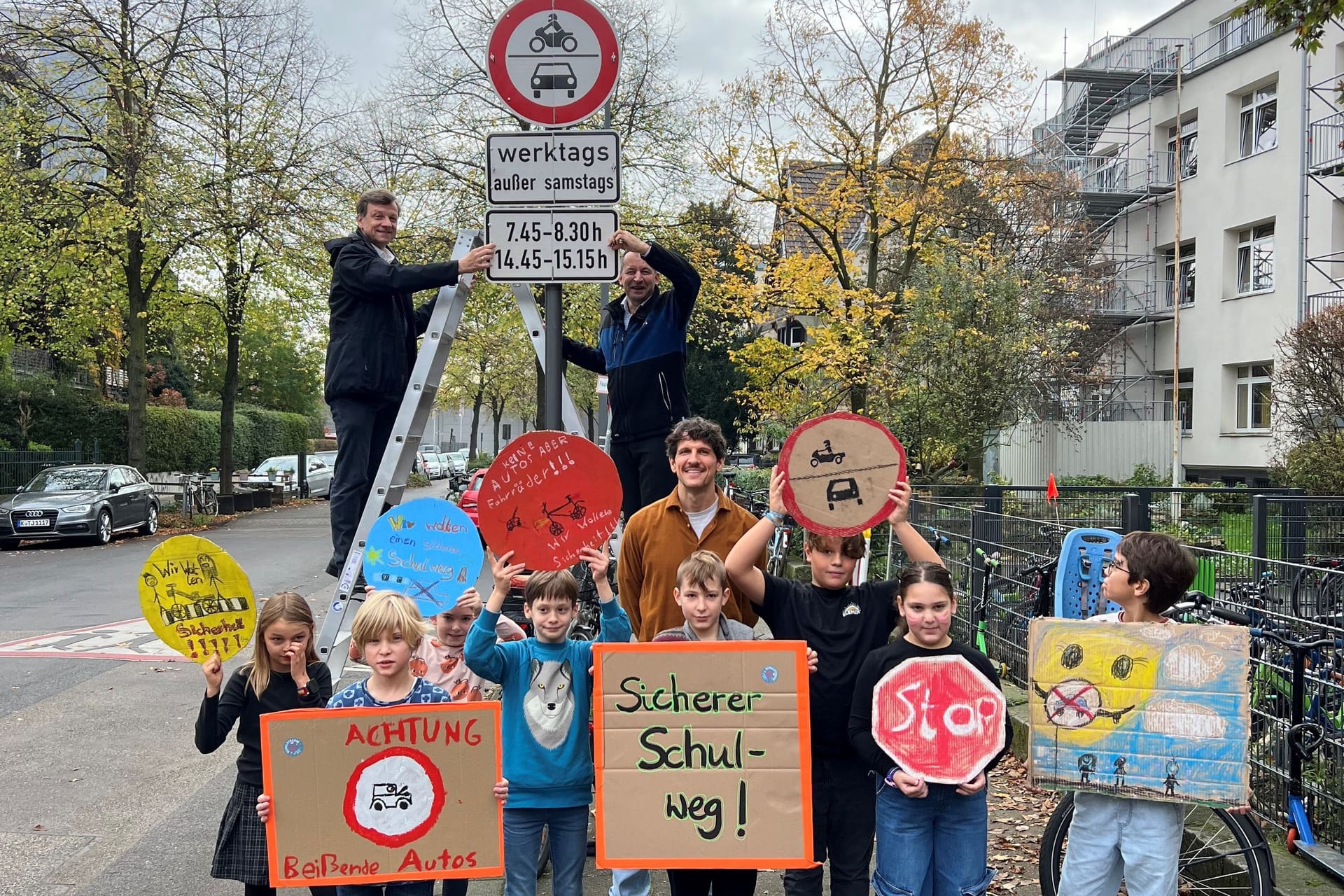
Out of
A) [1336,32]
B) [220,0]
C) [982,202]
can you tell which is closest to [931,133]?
[982,202]

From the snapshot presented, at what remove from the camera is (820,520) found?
3.51 metres

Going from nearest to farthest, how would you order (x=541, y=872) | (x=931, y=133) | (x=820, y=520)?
1. (x=820, y=520)
2. (x=541, y=872)
3. (x=931, y=133)

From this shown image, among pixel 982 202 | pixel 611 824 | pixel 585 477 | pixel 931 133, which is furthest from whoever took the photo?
pixel 982 202

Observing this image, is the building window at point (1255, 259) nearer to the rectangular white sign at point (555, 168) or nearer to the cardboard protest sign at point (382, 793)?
the rectangular white sign at point (555, 168)

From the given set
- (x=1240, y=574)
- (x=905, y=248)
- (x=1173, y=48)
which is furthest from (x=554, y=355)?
(x=1173, y=48)

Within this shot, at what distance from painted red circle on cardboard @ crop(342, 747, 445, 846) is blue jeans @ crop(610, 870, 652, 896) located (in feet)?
2.30

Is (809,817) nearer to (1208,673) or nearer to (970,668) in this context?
(970,668)

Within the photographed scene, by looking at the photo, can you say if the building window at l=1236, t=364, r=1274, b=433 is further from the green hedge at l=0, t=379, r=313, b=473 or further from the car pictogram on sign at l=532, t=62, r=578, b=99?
the green hedge at l=0, t=379, r=313, b=473

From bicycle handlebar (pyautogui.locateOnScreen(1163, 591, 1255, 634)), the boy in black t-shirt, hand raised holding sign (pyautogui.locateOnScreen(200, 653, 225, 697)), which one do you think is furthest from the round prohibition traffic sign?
bicycle handlebar (pyautogui.locateOnScreen(1163, 591, 1255, 634))

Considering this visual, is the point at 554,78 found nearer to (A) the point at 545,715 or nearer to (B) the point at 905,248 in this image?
(A) the point at 545,715

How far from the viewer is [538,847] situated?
11.6 feet

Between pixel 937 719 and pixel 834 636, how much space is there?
1.49 ft

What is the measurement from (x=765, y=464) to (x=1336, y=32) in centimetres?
1620

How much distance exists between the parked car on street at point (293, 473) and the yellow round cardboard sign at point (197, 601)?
31812 millimetres
